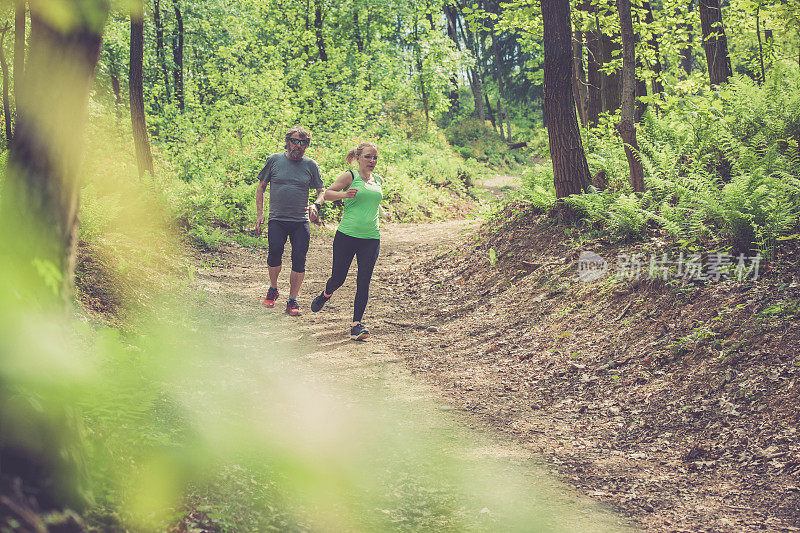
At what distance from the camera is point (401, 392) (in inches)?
229

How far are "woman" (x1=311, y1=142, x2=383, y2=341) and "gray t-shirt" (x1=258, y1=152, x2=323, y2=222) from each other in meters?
0.81

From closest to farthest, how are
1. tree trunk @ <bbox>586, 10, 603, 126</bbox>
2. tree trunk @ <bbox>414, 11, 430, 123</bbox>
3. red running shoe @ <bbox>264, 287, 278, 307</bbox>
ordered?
red running shoe @ <bbox>264, 287, 278, 307</bbox> → tree trunk @ <bbox>586, 10, 603, 126</bbox> → tree trunk @ <bbox>414, 11, 430, 123</bbox>

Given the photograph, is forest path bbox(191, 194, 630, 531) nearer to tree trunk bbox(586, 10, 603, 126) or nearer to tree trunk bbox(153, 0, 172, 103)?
tree trunk bbox(586, 10, 603, 126)

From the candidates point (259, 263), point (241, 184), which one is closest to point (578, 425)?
point (259, 263)

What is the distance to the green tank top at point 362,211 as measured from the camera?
22.7ft

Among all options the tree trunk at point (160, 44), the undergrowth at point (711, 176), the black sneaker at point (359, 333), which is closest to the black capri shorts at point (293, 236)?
the black sneaker at point (359, 333)

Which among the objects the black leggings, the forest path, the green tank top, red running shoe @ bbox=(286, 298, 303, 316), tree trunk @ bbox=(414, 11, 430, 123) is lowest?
the forest path

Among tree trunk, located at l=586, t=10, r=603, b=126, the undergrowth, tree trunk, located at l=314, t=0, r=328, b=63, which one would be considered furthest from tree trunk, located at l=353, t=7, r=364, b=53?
the undergrowth

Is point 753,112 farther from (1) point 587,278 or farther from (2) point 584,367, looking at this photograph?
(2) point 584,367

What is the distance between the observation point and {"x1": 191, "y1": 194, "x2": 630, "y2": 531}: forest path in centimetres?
362

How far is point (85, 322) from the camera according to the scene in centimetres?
542

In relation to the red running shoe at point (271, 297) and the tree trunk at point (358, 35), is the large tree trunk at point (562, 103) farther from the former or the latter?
the tree trunk at point (358, 35)

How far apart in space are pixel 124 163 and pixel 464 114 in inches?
1317

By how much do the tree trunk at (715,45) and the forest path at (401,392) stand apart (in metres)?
8.95
